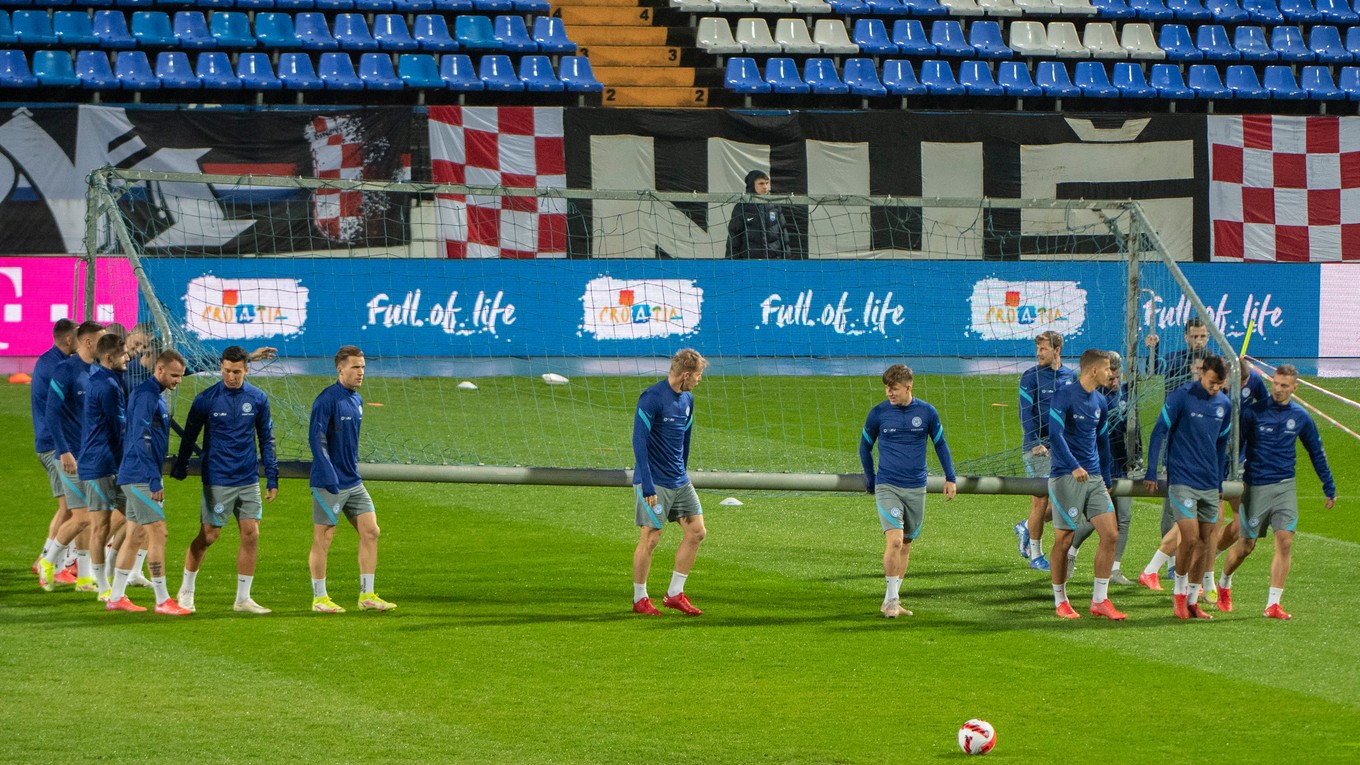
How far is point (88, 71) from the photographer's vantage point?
23906 mm

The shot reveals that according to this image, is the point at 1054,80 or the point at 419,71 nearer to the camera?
the point at 419,71

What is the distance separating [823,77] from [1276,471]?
17.4 metres

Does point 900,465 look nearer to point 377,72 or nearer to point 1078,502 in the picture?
point 1078,502

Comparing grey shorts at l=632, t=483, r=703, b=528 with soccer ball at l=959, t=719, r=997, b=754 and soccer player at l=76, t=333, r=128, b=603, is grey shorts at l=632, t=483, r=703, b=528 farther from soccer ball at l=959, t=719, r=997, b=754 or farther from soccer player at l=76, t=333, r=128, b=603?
soccer ball at l=959, t=719, r=997, b=754

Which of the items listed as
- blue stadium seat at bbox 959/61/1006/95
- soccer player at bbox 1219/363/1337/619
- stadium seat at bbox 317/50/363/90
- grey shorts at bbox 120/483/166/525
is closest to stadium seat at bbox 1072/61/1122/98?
blue stadium seat at bbox 959/61/1006/95

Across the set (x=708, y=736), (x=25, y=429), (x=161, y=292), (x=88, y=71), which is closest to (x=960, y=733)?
(x=708, y=736)

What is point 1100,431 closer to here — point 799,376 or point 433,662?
point 433,662

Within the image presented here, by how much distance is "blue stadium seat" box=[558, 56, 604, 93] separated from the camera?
26.0m

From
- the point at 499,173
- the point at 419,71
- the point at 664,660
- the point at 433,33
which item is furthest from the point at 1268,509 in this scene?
the point at 433,33

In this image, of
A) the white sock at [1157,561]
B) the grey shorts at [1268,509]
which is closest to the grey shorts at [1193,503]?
the grey shorts at [1268,509]

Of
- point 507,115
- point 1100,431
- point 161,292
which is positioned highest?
point 507,115

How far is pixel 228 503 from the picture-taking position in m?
10.5

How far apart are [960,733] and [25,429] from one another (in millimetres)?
14433

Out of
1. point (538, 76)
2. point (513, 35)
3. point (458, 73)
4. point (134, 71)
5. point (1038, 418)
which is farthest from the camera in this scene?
point (513, 35)
